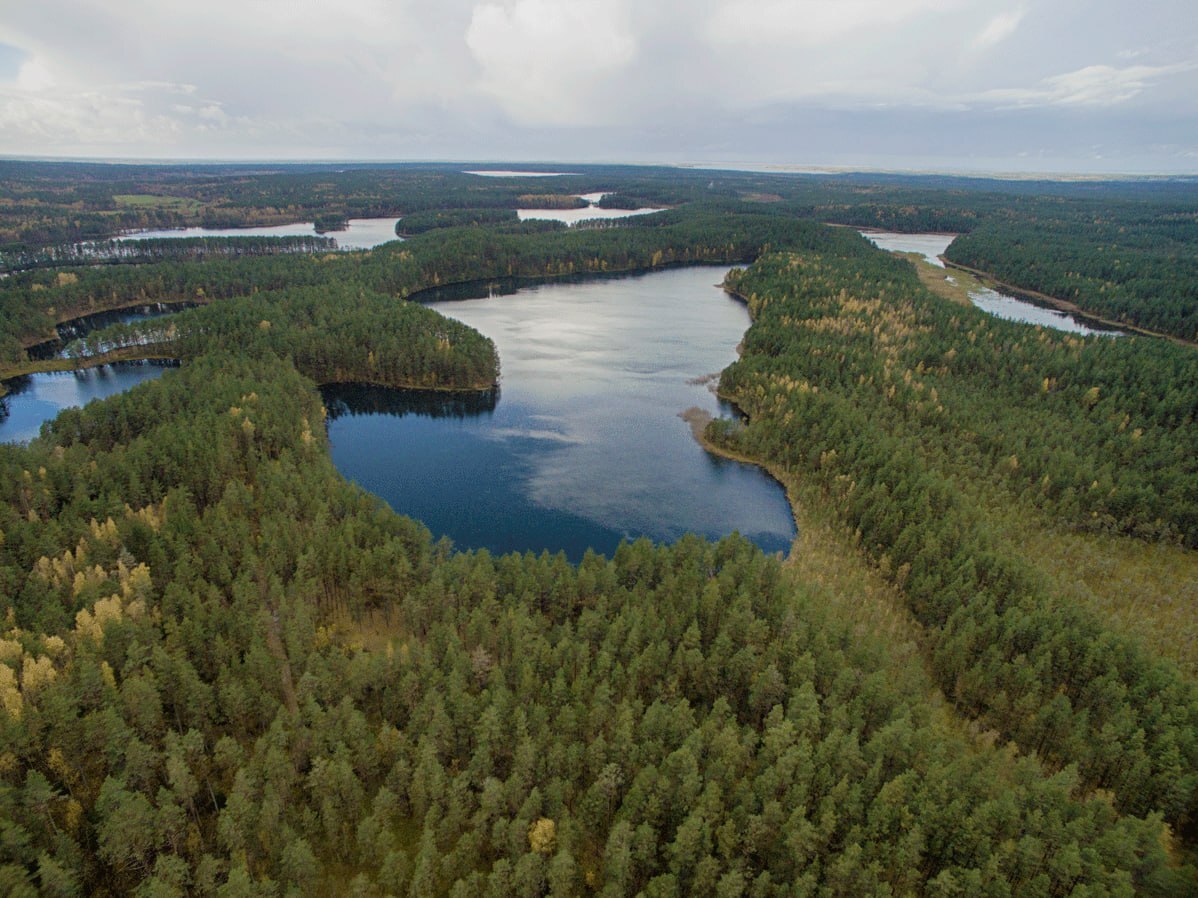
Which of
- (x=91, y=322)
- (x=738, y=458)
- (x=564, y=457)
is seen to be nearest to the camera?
(x=564, y=457)

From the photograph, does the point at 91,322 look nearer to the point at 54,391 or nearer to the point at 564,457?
the point at 54,391

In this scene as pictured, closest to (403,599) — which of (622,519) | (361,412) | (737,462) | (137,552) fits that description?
(137,552)

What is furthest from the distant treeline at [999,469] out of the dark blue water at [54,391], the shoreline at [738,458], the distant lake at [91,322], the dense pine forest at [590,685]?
the distant lake at [91,322]

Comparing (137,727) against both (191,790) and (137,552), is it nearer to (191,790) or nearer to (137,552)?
(191,790)

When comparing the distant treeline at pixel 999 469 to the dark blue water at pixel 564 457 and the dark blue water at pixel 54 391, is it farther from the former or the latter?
the dark blue water at pixel 54 391

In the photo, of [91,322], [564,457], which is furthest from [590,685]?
[91,322]

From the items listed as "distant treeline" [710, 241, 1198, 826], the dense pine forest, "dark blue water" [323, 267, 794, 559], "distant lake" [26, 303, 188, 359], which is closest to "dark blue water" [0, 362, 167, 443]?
"distant lake" [26, 303, 188, 359]
